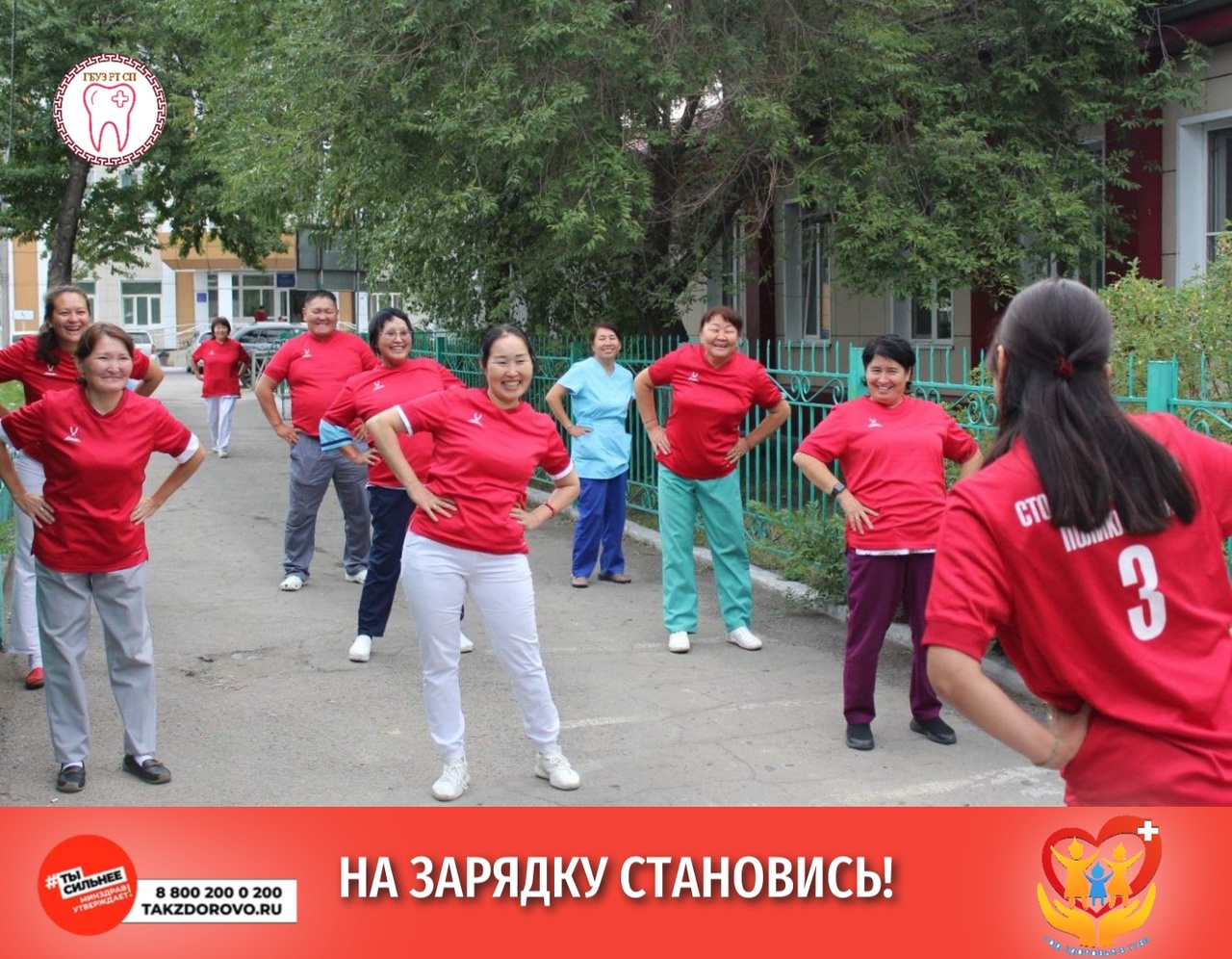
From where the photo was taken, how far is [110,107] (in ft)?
54.2

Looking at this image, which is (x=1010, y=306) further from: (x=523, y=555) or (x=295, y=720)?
(x=295, y=720)

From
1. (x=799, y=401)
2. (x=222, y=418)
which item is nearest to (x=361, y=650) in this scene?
(x=799, y=401)

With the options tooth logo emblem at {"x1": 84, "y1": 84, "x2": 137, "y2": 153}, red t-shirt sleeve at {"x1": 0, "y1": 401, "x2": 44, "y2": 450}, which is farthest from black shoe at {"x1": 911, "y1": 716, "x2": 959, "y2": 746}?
tooth logo emblem at {"x1": 84, "y1": 84, "x2": 137, "y2": 153}

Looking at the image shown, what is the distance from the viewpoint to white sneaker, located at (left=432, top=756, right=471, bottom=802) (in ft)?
17.1

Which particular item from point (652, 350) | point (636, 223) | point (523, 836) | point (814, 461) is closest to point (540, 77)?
point (636, 223)

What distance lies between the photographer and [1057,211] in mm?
11250

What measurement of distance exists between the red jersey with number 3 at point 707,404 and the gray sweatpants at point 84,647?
3072mm

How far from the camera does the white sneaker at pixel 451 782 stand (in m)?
5.22

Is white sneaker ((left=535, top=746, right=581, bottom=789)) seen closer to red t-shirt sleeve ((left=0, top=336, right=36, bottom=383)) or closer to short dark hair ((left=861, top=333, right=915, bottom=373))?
short dark hair ((left=861, top=333, right=915, bottom=373))

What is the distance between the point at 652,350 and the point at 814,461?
5.61 metres

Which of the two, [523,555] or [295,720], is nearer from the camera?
[523,555]

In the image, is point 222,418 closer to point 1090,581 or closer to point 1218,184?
point 1218,184

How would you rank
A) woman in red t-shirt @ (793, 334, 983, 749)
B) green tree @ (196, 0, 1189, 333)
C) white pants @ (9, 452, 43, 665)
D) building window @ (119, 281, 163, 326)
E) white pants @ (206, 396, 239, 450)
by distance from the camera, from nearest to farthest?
woman in red t-shirt @ (793, 334, 983, 749)
white pants @ (9, 452, 43, 665)
green tree @ (196, 0, 1189, 333)
white pants @ (206, 396, 239, 450)
building window @ (119, 281, 163, 326)

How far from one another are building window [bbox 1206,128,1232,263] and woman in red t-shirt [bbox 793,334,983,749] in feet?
25.0
